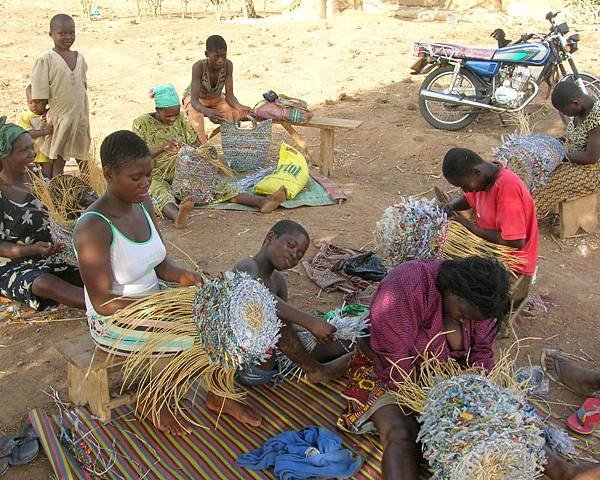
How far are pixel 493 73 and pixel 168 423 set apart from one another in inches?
235

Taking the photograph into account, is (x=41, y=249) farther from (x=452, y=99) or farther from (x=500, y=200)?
(x=452, y=99)

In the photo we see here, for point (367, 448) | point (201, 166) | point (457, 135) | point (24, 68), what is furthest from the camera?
point (24, 68)

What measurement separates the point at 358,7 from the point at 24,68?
25.1ft

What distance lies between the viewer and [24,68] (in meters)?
10.4

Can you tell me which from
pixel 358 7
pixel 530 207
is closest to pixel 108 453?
pixel 530 207

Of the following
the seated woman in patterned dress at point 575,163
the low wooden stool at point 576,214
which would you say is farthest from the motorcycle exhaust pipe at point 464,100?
the low wooden stool at point 576,214

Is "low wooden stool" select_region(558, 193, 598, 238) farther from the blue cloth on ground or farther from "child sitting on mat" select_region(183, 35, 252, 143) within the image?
the blue cloth on ground

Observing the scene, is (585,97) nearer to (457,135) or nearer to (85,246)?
(457,135)

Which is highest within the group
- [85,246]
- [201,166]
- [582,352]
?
[85,246]

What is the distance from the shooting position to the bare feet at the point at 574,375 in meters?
3.39

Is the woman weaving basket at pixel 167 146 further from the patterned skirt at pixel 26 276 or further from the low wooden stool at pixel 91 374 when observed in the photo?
the low wooden stool at pixel 91 374

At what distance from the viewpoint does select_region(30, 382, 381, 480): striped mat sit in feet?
9.09

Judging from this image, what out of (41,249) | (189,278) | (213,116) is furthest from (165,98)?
(189,278)

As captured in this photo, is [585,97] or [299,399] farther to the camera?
[585,97]
